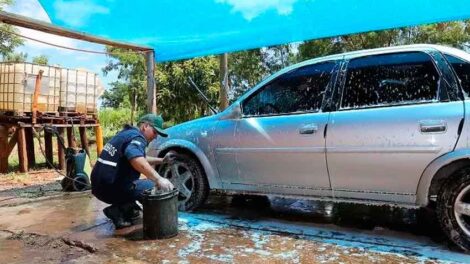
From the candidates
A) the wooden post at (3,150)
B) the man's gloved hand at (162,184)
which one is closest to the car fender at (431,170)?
the man's gloved hand at (162,184)

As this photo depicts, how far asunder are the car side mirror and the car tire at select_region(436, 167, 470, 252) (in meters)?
2.18

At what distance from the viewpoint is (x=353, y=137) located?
13.0 feet

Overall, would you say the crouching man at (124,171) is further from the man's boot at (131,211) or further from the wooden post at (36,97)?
the wooden post at (36,97)

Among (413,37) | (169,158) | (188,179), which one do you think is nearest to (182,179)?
(188,179)

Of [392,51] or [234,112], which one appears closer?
[392,51]

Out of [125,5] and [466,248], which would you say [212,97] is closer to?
[125,5]

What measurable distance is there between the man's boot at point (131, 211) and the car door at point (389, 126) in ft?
6.98

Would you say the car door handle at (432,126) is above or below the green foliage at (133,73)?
below

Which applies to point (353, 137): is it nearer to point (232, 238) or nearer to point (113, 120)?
point (232, 238)

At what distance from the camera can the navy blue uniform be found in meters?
4.34

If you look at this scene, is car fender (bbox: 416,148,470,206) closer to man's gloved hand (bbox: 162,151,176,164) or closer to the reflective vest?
the reflective vest

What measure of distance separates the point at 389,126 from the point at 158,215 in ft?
7.44

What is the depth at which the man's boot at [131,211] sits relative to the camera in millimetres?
4641

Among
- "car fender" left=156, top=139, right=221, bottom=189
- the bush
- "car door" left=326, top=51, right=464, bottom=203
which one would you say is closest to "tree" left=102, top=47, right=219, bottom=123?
the bush
